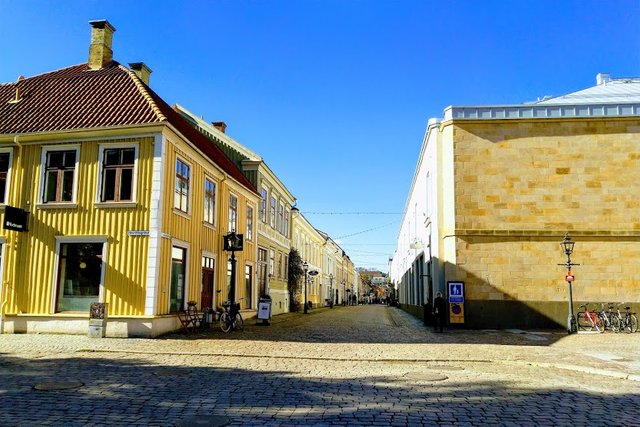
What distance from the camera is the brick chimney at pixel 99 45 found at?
835 inches

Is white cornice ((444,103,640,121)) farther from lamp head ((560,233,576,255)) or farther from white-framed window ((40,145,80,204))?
white-framed window ((40,145,80,204))

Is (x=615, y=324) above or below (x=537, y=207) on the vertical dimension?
below

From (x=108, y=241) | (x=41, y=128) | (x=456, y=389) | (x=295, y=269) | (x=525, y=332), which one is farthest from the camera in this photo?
(x=295, y=269)

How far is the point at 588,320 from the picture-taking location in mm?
20453

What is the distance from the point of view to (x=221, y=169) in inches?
865

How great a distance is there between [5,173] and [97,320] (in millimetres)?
6480

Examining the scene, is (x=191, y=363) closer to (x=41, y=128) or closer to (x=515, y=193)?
(x=41, y=128)

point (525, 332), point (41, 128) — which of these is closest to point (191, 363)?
point (41, 128)

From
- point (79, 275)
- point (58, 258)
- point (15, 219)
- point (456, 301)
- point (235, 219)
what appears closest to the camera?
point (15, 219)

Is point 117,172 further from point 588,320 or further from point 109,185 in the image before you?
point 588,320

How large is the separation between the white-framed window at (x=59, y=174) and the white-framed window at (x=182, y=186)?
3.09 meters

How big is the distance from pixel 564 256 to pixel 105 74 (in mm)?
18724

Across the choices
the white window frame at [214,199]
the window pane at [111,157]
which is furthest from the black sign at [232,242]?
the window pane at [111,157]

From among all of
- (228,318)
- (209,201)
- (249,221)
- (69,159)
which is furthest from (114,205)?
(249,221)
